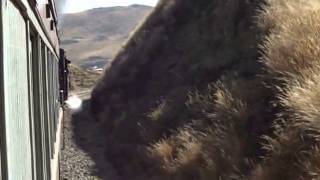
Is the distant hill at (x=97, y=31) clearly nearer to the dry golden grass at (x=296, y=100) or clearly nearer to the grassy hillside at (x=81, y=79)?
the grassy hillside at (x=81, y=79)

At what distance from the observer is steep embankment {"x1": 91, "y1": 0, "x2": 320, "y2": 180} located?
7.49 meters

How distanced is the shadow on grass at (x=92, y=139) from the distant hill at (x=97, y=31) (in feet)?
262

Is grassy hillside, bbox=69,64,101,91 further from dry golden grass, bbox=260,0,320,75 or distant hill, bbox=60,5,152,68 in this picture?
distant hill, bbox=60,5,152,68

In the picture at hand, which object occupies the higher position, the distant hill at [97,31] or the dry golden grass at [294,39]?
the dry golden grass at [294,39]

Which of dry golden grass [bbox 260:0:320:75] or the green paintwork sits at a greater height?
the green paintwork

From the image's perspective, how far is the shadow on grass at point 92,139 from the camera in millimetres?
14243

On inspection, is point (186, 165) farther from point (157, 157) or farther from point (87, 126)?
point (87, 126)

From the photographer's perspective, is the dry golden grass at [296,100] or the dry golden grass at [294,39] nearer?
the dry golden grass at [296,100]

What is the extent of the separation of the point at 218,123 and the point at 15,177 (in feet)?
23.6

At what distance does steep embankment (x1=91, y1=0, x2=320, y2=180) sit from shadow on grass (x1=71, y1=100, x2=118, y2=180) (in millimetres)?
312

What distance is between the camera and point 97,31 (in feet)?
538

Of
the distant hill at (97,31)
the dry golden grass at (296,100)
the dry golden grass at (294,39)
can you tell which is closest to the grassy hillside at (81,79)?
the dry golden grass at (294,39)

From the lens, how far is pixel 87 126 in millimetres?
22375

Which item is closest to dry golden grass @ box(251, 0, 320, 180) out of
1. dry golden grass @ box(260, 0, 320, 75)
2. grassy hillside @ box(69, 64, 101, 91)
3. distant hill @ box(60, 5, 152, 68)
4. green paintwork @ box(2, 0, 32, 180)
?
dry golden grass @ box(260, 0, 320, 75)
